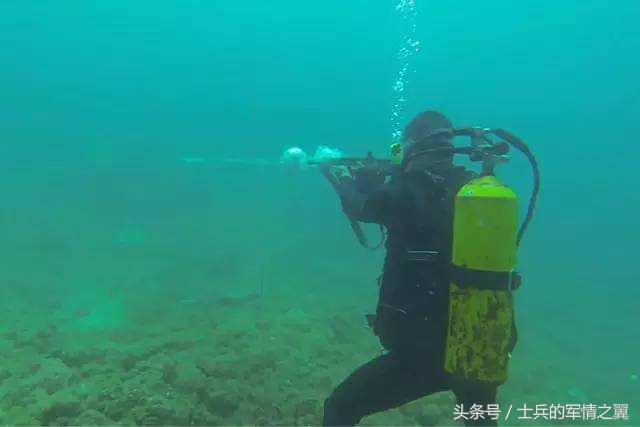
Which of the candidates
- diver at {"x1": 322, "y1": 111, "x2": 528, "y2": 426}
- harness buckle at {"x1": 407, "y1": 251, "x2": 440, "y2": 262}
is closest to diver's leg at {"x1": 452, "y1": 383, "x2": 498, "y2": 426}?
diver at {"x1": 322, "y1": 111, "x2": 528, "y2": 426}

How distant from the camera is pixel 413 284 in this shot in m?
3.10

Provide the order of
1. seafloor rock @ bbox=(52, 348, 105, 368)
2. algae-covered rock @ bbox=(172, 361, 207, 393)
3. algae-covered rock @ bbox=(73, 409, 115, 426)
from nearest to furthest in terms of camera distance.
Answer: algae-covered rock @ bbox=(73, 409, 115, 426)
algae-covered rock @ bbox=(172, 361, 207, 393)
seafloor rock @ bbox=(52, 348, 105, 368)

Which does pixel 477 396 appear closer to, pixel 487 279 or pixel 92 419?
pixel 487 279

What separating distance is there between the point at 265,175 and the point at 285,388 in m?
44.1

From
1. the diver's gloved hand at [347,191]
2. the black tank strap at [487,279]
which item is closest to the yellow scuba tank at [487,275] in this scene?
the black tank strap at [487,279]

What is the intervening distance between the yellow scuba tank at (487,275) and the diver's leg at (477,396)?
0.19 feet

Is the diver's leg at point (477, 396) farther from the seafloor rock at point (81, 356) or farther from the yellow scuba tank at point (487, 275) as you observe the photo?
the seafloor rock at point (81, 356)

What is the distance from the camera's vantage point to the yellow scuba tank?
2.62 metres

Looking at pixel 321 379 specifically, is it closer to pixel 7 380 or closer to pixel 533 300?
pixel 7 380

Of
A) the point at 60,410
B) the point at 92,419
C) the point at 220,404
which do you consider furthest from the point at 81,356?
the point at 220,404

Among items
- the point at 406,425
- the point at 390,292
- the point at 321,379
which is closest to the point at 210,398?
the point at 321,379

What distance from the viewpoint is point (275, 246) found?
21.5 metres

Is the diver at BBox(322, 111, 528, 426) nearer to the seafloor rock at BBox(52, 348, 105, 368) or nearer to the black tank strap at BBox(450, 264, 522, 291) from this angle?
the black tank strap at BBox(450, 264, 522, 291)

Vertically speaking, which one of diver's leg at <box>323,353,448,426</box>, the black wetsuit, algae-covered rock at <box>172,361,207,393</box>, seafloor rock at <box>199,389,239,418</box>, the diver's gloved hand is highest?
the diver's gloved hand
